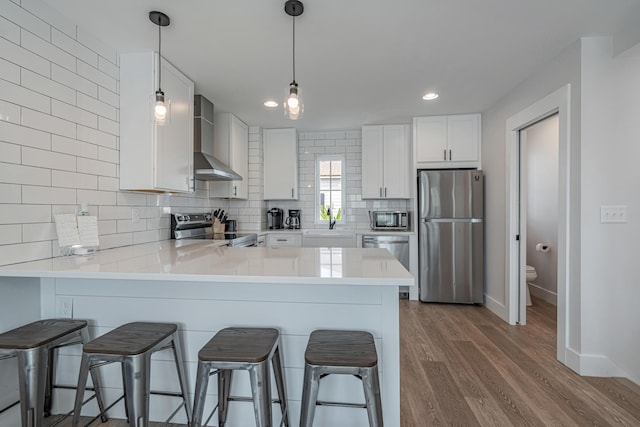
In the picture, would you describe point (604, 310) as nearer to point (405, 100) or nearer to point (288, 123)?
point (405, 100)

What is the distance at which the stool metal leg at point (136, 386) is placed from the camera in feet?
4.09

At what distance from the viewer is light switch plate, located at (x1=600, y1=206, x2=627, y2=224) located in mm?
2074

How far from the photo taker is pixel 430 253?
3.77 metres

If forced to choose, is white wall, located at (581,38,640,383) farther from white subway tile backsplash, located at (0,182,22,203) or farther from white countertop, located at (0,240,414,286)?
white subway tile backsplash, located at (0,182,22,203)

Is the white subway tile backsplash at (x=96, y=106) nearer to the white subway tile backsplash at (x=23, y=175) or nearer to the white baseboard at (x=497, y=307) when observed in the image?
the white subway tile backsplash at (x=23, y=175)

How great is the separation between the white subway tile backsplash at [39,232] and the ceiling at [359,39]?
1.27m

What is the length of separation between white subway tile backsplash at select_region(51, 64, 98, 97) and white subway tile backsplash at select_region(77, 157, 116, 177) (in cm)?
45

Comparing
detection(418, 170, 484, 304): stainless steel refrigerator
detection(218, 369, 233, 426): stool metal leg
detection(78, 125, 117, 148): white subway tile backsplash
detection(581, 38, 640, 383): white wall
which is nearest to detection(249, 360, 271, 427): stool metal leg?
detection(218, 369, 233, 426): stool metal leg

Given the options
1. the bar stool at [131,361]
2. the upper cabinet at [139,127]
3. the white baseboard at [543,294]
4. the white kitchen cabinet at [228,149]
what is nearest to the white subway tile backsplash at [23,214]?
the upper cabinet at [139,127]

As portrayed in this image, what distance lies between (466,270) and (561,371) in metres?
1.53

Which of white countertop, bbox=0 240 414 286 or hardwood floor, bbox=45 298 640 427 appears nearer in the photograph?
white countertop, bbox=0 240 414 286

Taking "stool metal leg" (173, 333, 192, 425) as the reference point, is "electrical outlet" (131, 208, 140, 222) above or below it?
above

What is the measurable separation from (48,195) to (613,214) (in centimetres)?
360

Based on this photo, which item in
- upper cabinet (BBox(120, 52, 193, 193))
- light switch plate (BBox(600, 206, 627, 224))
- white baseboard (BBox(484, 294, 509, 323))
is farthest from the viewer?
white baseboard (BBox(484, 294, 509, 323))
